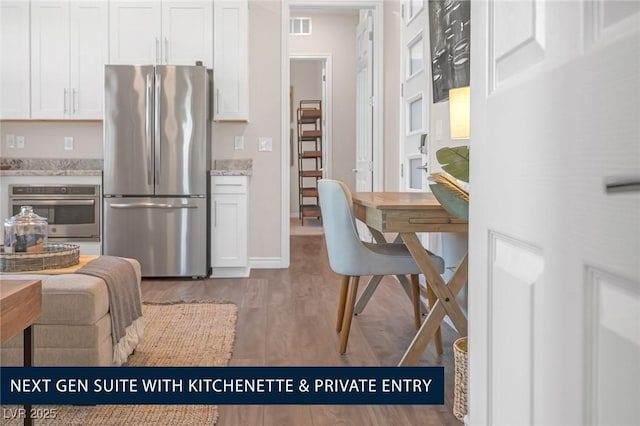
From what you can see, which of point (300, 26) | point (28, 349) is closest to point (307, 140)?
point (300, 26)

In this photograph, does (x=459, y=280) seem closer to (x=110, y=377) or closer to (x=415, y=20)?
(x=110, y=377)

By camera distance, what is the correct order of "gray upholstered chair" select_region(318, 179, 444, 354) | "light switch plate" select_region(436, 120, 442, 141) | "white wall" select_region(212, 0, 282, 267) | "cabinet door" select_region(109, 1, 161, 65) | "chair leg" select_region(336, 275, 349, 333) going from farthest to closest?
"white wall" select_region(212, 0, 282, 267)
"cabinet door" select_region(109, 1, 161, 65)
"light switch plate" select_region(436, 120, 442, 141)
"chair leg" select_region(336, 275, 349, 333)
"gray upholstered chair" select_region(318, 179, 444, 354)

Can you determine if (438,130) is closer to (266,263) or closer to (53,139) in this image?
(266,263)

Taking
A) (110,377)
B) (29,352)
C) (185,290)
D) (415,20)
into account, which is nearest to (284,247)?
(185,290)

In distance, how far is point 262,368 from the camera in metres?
2.43

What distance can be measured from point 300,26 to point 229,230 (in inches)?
180

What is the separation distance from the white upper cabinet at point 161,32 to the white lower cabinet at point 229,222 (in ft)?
3.59

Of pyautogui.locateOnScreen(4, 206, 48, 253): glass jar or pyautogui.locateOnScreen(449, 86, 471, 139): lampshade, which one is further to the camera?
pyautogui.locateOnScreen(449, 86, 471, 139): lampshade

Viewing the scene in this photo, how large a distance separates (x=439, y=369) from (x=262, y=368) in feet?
2.52

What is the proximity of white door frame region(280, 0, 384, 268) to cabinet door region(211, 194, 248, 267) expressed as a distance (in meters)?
0.55

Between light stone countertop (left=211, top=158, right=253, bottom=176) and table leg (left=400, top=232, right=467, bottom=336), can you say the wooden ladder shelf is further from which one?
table leg (left=400, top=232, right=467, bottom=336)

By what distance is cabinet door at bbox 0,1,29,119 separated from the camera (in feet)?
16.0

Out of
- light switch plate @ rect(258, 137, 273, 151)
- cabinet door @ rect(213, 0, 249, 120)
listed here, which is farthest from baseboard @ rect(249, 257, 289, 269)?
cabinet door @ rect(213, 0, 249, 120)

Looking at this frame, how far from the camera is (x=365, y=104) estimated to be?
5.96 metres
